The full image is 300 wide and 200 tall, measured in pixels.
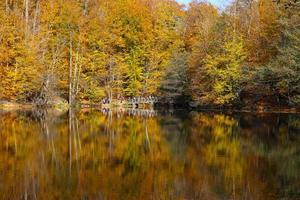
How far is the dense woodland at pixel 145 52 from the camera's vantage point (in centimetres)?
3809

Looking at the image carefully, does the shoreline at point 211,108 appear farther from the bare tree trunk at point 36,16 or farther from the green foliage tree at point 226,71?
the bare tree trunk at point 36,16

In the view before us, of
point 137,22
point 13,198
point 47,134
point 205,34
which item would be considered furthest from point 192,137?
point 137,22

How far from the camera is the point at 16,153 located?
1488cm

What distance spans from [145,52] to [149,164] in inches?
1670

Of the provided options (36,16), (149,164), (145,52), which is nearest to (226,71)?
(145,52)

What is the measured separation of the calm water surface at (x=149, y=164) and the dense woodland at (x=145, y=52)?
15.4 meters

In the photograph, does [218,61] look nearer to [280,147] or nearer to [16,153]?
[280,147]

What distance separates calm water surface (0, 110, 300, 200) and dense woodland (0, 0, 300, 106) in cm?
1538

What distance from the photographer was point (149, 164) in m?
13.1

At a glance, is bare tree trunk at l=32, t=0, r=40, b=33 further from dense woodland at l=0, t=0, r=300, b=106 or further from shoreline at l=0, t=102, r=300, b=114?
shoreline at l=0, t=102, r=300, b=114

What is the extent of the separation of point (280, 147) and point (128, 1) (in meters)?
43.6

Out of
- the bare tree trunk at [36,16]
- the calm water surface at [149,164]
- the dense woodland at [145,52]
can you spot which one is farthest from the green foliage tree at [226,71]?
the bare tree trunk at [36,16]

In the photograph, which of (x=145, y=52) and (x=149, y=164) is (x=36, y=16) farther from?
(x=149, y=164)

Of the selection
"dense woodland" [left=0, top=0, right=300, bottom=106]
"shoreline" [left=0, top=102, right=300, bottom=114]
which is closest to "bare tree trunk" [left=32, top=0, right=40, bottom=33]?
"dense woodland" [left=0, top=0, right=300, bottom=106]
